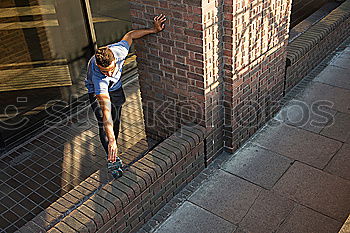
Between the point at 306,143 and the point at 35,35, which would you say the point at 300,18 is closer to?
the point at 306,143

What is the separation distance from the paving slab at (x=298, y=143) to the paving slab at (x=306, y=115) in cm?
15

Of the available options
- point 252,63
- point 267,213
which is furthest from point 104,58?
point 267,213

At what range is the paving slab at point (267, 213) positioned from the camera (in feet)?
14.6

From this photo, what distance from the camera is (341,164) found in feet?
17.2

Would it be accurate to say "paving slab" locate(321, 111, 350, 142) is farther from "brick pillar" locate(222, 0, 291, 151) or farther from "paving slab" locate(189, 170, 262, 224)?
"paving slab" locate(189, 170, 262, 224)

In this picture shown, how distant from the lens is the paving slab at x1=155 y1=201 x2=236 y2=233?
14.7 ft

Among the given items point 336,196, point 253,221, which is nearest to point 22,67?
point 253,221

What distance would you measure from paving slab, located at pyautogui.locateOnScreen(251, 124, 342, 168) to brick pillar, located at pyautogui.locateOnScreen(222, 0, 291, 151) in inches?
8.0

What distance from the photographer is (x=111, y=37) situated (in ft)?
24.4

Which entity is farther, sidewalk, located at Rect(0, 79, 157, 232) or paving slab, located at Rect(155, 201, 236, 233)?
sidewalk, located at Rect(0, 79, 157, 232)

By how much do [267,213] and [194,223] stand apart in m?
0.82

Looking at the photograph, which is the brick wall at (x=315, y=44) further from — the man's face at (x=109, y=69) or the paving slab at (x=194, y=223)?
the man's face at (x=109, y=69)

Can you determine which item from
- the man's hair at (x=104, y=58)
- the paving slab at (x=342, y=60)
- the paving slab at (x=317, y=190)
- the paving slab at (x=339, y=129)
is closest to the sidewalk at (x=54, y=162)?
the man's hair at (x=104, y=58)

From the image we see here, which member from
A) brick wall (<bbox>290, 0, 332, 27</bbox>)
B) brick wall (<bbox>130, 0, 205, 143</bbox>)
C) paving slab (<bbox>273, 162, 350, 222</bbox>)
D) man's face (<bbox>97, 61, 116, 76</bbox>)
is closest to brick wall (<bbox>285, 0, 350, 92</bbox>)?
brick wall (<bbox>290, 0, 332, 27</bbox>)
